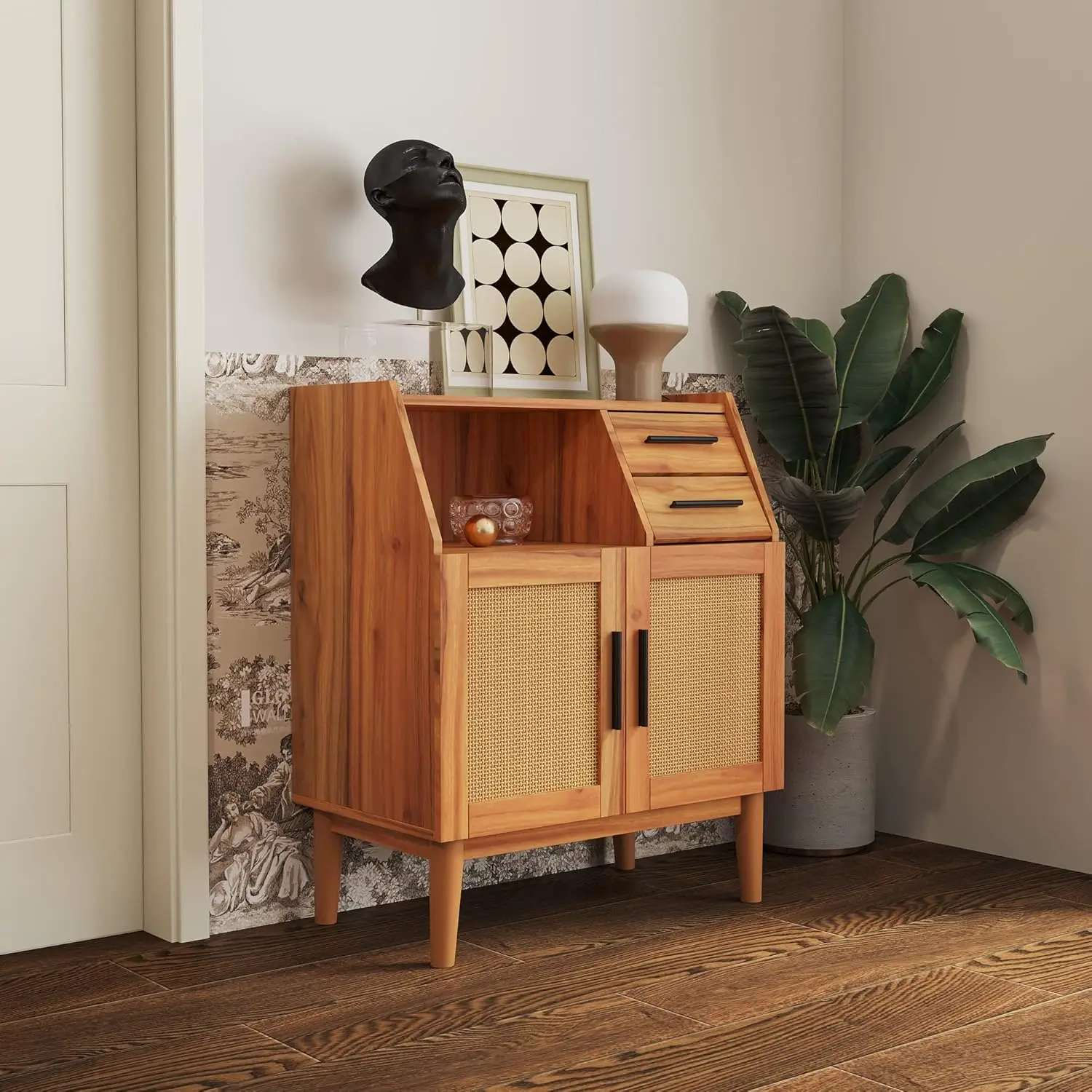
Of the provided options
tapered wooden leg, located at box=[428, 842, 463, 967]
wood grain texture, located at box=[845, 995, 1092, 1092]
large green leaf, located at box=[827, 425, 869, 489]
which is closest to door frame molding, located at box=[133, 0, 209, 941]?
tapered wooden leg, located at box=[428, 842, 463, 967]

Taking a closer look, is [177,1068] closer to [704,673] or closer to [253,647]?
[253,647]

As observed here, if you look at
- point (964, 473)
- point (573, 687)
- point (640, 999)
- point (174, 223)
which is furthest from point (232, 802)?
point (964, 473)

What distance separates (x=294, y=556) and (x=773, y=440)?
1.19 metres

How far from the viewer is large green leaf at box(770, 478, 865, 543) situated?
320cm

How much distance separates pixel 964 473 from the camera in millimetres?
3295

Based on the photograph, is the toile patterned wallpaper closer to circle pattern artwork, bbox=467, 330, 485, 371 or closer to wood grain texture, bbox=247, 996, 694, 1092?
circle pattern artwork, bbox=467, 330, 485, 371

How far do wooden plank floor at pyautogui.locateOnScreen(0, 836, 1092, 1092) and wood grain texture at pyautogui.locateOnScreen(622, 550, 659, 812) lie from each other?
300 mm

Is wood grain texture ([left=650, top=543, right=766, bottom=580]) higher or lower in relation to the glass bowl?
lower

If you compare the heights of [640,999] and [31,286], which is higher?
[31,286]

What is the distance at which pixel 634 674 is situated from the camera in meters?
2.84

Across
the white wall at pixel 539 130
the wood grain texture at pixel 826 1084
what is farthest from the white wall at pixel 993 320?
the wood grain texture at pixel 826 1084

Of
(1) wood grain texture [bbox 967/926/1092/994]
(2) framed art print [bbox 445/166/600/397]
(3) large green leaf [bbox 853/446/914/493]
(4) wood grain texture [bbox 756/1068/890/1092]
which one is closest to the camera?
(4) wood grain texture [bbox 756/1068/890/1092]

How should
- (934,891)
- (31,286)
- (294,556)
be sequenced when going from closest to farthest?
1. (31,286)
2. (294,556)
3. (934,891)

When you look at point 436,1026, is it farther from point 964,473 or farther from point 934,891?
point 964,473
